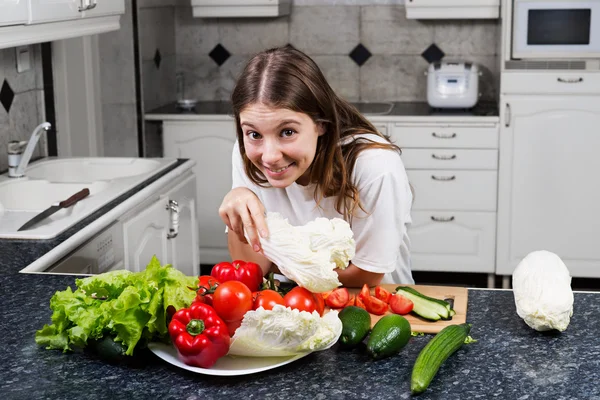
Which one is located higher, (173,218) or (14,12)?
(14,12)

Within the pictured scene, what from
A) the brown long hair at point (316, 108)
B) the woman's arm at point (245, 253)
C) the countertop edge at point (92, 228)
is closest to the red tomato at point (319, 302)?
the brown long hair at point (316, 108)

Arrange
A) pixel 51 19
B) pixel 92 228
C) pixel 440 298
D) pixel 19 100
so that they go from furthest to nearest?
pixel 19 100, pixel 51 19, pixel 92 228, pixel 440 298

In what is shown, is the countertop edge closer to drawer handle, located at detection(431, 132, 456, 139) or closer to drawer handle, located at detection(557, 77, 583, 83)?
drawer handle, located at detection(431, 132, 456, 139)

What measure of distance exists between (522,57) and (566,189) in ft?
2.15

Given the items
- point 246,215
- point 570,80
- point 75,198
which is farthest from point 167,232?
point 570,80

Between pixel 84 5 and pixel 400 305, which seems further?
pixel 84 5

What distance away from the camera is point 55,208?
2.47 m

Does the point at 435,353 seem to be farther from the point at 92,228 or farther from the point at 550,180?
the point at 550,180

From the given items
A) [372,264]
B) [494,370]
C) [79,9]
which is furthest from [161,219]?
[494,370]

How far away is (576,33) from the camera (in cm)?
405

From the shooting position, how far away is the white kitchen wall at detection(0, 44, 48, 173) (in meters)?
3.03

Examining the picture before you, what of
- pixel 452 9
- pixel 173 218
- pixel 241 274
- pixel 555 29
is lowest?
pixel 173 218

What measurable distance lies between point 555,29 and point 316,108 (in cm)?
264

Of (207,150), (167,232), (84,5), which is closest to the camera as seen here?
(84,5)
